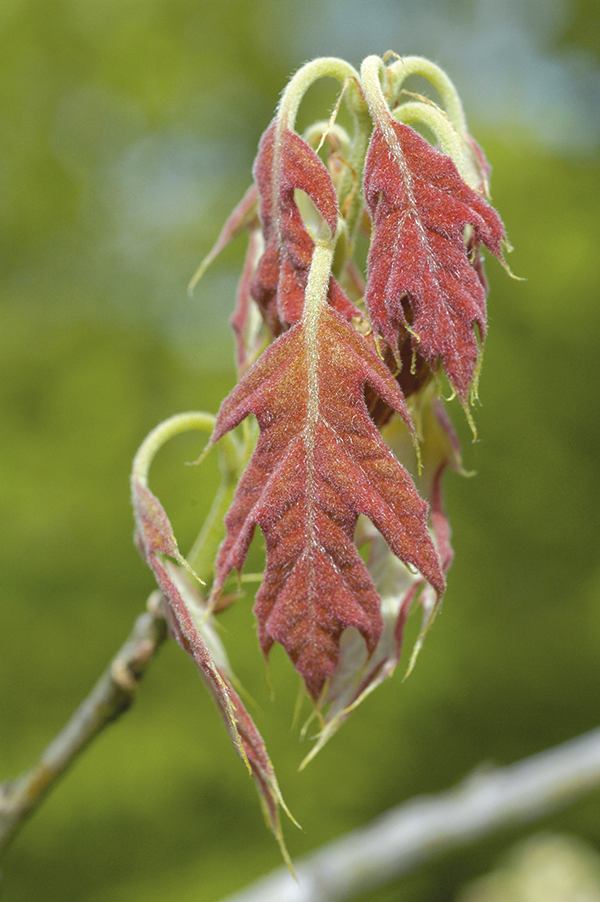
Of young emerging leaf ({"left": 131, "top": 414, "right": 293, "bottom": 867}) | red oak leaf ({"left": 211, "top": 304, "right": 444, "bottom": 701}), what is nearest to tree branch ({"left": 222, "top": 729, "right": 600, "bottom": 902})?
young emerging leaf ({"left": 131, "top": 414, "right": 293, "bottom": 867})

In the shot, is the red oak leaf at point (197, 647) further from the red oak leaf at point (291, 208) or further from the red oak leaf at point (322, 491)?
the red oak leaf at point (291, 208)

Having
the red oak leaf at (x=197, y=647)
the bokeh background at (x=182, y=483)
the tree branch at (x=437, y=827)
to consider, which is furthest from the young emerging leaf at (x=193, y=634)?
the bokeh background at (x=182, y=483)

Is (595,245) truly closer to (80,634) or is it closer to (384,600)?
(80,634)

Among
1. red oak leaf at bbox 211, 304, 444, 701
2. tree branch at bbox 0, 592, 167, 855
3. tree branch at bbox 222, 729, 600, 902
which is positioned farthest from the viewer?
tree branch at bbox 222, 729, 600, 902

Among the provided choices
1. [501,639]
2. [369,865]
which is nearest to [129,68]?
[501,639]

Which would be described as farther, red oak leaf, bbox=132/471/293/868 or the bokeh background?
the bokeh background

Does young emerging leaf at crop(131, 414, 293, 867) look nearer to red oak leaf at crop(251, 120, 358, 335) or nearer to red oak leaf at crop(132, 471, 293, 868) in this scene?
red oak leaf at crop(132, 471, 293, 868)
